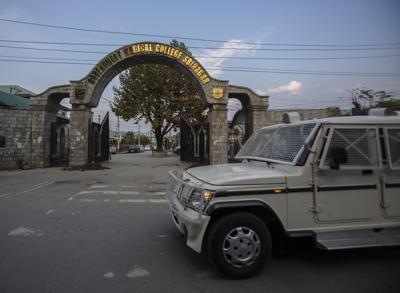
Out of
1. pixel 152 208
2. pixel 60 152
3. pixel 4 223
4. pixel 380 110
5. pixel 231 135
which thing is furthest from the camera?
pixel 231 135

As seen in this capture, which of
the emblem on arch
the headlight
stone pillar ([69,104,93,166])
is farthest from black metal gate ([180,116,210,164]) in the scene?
the headlight

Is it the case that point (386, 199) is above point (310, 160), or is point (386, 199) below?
below

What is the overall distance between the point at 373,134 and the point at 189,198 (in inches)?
106

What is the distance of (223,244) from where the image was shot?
3.65 m

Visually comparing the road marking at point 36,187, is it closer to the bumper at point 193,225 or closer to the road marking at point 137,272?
the road marking at point 137,272

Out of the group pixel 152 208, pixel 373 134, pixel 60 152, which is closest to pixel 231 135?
pixel 60 152

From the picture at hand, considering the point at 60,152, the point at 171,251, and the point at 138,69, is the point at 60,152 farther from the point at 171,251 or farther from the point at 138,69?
the point at 171,251

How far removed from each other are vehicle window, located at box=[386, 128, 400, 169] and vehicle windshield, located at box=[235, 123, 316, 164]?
1047 millimetres

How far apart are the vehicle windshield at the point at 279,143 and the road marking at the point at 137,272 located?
2.40 metres

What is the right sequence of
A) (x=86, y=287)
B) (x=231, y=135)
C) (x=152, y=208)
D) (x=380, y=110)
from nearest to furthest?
(x=86, y=287) < (x=380, y=110) < (x=152, y=208) < (x=231, y=135)

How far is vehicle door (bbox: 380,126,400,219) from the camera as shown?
13.4 feet

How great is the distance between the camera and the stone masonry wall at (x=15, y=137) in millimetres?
18812

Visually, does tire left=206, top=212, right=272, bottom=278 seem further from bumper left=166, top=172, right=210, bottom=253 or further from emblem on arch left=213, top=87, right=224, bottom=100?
emblem on arch left=213, top=87, right=224, bottom=100

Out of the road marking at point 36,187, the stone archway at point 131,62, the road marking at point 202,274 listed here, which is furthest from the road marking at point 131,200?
the stone archway at point 131,62
